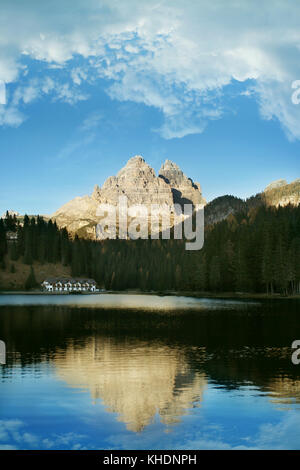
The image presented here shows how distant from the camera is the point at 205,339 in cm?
5178

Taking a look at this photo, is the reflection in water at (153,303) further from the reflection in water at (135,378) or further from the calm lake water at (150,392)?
the reflection in water at (135,378)

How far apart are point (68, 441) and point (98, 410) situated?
4.41 m

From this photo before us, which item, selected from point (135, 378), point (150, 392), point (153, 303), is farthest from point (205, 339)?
point (153, 303)

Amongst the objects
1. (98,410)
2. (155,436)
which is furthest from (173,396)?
(155,436)

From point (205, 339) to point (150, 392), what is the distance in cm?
2414

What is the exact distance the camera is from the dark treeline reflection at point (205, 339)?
1325 inches

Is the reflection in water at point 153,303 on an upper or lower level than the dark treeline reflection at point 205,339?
lower

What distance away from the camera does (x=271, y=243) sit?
155 meters

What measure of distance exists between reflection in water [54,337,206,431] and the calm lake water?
66 millimetres

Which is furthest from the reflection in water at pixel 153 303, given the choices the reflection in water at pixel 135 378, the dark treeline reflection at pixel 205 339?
the reflection in water at pixel 135 378

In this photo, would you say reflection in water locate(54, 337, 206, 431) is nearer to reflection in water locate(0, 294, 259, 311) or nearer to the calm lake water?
the calm lake water

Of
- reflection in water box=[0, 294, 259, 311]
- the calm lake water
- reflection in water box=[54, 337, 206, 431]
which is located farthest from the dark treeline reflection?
reflection in water box=[0, 294, 259, 311]

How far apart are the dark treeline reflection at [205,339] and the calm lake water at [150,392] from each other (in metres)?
0.12
